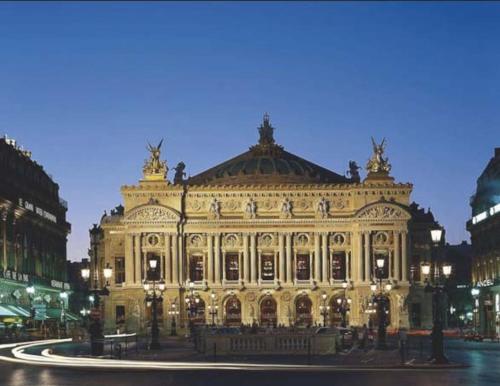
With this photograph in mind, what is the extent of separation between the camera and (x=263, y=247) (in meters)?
155

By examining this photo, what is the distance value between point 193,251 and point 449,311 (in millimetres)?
49128

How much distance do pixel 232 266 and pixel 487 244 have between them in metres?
46.4

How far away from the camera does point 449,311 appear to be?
179 meters

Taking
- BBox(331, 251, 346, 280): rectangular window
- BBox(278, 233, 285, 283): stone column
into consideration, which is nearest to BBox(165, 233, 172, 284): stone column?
BBox(278, 233, 285, 283): stone column

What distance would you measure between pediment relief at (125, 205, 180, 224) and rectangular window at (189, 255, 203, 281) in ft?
21.4

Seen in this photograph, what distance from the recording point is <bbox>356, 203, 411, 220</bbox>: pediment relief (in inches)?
5989

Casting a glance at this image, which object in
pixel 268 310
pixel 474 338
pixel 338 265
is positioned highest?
pixel 338 265

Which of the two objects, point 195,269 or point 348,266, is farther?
point 195,269

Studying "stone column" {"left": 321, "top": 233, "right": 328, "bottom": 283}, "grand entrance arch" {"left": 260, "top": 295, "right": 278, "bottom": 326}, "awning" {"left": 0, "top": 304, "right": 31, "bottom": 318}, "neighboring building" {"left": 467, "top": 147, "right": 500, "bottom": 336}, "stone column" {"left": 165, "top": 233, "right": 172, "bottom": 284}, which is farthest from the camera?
"grand entrance arch" {"left": 260, "top": 295, "right": 278, "bottom": 326}

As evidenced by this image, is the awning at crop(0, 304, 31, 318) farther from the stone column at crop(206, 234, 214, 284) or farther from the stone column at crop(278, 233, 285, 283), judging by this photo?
the stone column at crop(278, 233, 285, 283)

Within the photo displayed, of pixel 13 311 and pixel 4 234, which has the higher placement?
pixel 4 234

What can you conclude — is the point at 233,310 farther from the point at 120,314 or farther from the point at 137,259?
the point at 120,314

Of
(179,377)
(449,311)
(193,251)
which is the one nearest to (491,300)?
(193,251)

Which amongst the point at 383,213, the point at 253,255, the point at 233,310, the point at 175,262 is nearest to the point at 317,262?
the point at 253,255
